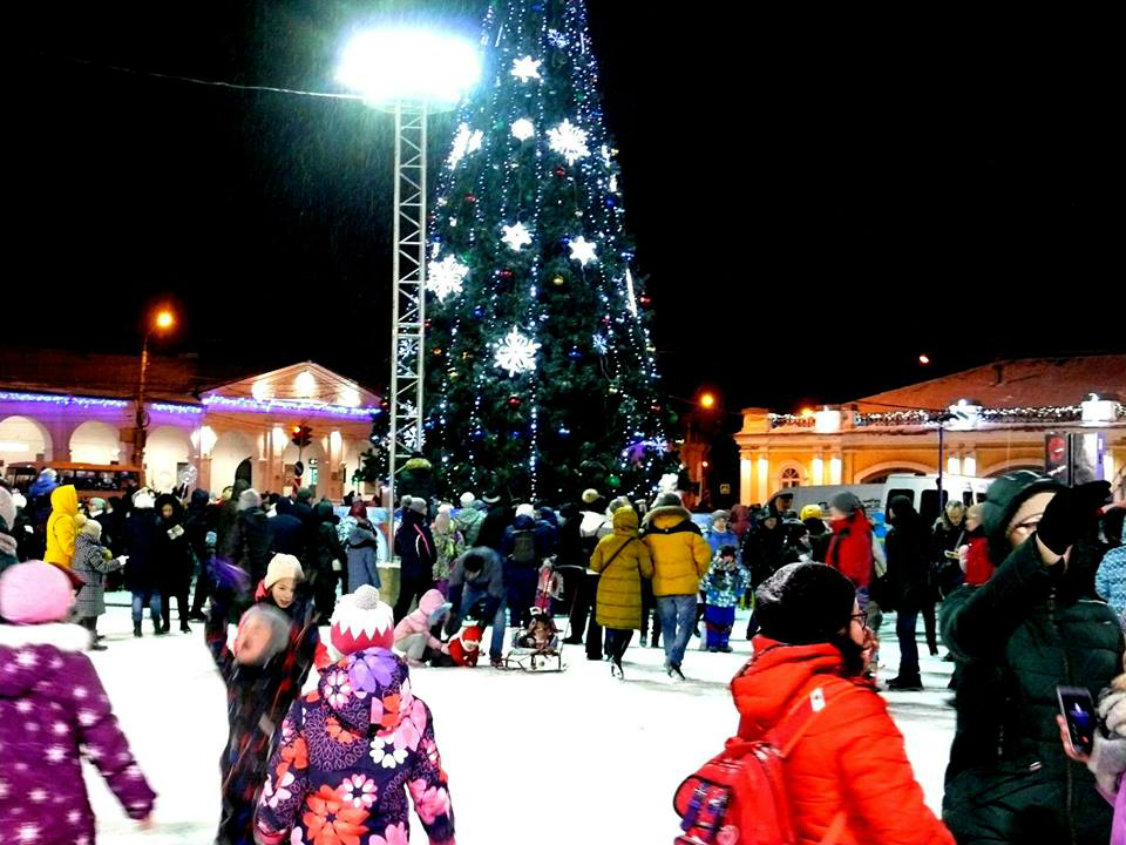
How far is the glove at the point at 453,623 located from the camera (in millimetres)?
12945

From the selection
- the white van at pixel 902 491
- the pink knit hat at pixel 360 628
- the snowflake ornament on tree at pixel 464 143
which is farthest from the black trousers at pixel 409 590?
the white van at pixel 902 491

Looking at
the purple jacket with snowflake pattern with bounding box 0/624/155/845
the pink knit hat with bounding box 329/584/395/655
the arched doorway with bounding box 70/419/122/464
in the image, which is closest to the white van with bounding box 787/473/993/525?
the pink knit hat with bounding box 329/584/395/655

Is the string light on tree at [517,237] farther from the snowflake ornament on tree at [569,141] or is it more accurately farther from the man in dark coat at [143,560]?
the man in dark coat at [143,560]

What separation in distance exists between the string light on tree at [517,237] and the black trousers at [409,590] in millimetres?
10579

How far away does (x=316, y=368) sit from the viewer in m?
61.2

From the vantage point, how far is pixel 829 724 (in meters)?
2.77

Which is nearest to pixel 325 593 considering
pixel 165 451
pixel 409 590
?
pixel 409 590

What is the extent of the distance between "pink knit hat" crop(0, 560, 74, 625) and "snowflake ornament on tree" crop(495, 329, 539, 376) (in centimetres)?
1971

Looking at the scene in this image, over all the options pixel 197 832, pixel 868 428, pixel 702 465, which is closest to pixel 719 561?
pixel 197 832

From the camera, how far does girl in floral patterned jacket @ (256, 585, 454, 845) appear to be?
369cm

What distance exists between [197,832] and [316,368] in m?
56.2

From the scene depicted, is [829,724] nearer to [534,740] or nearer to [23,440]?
[534,740]

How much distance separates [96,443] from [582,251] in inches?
1438

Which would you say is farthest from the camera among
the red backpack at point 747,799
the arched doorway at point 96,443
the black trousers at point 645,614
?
the arched doorway at point 96,443
